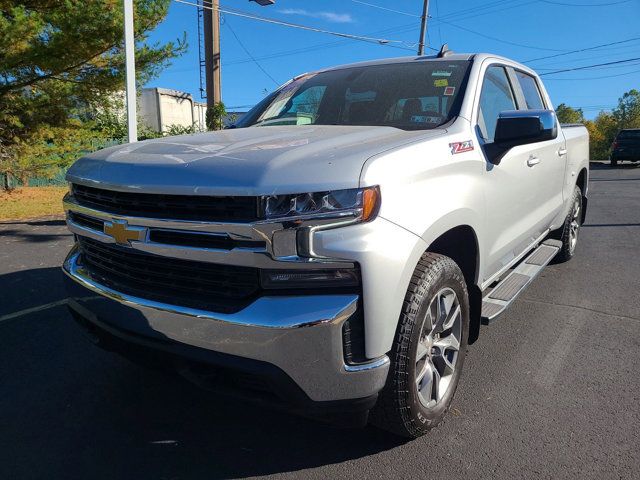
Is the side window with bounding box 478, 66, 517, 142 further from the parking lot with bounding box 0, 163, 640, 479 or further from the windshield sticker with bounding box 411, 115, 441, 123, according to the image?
the parking lot with bounding box 0, 163, 640, 479

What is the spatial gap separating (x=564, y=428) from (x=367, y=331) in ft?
4.54

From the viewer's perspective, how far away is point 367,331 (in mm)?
1931

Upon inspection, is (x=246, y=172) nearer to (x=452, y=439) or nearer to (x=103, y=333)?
(x=103, y=333)

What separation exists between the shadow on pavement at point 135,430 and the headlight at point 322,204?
0.84m

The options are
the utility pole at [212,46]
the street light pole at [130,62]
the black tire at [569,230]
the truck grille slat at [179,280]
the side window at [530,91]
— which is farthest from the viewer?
the utility pole at [212,46]

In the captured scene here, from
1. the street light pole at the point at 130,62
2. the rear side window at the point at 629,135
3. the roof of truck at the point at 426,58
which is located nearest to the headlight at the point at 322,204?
the roof of truck at the point at 426,58

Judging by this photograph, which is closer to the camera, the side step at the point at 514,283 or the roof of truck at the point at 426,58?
the side step at the point at 514,283

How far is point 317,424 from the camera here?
2664 mm

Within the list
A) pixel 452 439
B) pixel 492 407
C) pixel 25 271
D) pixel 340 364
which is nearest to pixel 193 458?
pixel 340 364

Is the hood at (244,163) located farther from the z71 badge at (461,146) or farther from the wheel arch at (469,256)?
the wheel arch at (469,256)

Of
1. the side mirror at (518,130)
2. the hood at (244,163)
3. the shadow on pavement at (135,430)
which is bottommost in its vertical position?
the shadow on pavement at (135,430)

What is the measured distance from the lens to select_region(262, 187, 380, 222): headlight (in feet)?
6.24

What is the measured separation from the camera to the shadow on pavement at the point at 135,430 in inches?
91.1

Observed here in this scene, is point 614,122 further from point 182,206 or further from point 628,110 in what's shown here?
point 182,206
